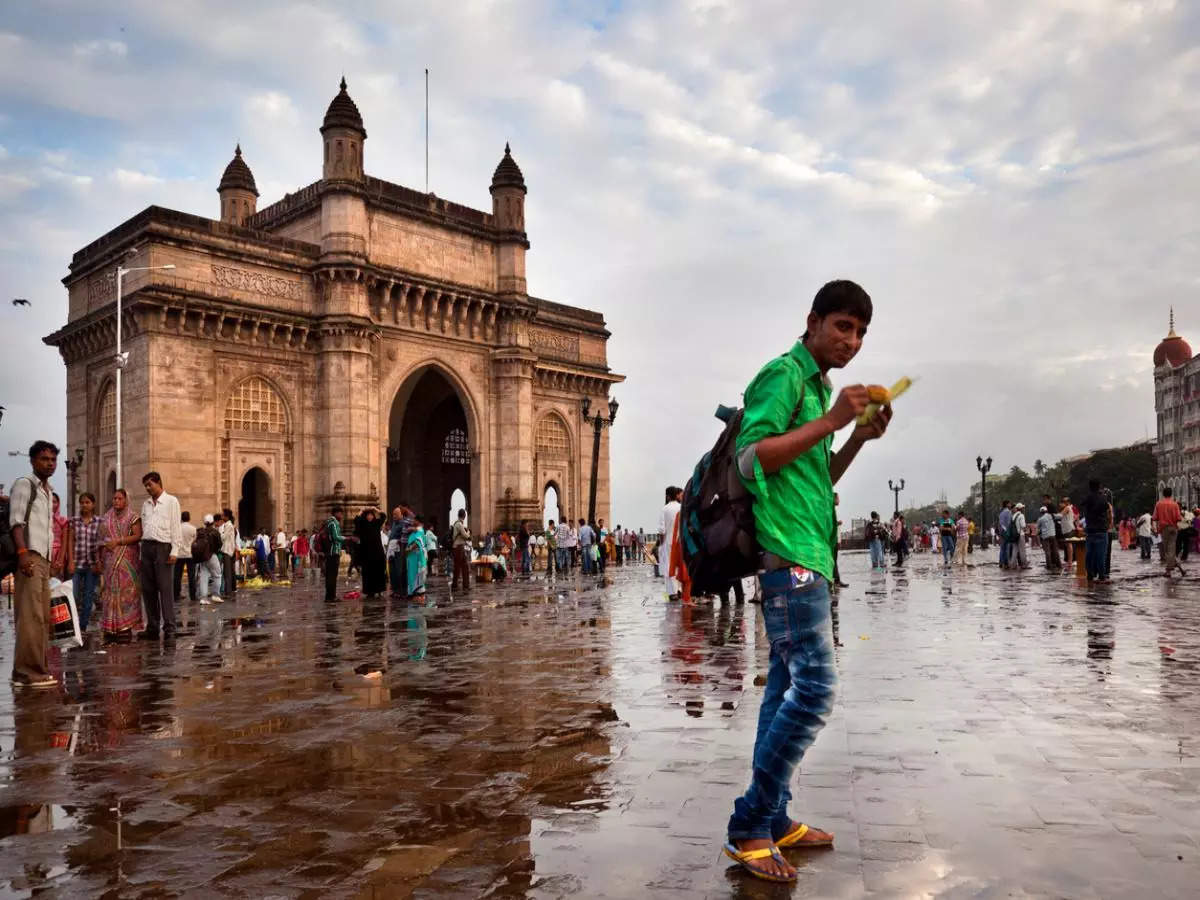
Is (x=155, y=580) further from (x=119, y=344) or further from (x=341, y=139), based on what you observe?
(x=341, y=139)

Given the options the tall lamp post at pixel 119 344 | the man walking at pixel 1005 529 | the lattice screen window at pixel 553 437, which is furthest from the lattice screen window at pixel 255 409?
the man walking at pixel 1005 529

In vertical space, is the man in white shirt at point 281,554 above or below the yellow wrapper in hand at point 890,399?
below

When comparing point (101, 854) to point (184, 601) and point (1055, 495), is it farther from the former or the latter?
point (1055, 495)

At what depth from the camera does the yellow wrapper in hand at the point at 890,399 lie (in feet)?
11.1

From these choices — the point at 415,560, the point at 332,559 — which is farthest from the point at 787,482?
the point at 332,559

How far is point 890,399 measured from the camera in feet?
11.0

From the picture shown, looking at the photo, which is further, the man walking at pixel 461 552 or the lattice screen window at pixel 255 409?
the lattice screen window at pixel 255 409

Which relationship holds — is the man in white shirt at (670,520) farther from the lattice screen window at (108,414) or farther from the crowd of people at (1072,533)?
the lattice screen window at (108,414)

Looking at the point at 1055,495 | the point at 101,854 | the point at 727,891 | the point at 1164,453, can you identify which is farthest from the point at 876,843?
the point at 1164,453

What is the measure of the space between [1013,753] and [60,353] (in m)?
35.8

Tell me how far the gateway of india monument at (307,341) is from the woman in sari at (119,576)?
18729 mm

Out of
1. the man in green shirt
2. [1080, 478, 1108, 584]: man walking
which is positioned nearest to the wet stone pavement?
the man in green shirt

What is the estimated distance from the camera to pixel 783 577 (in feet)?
11.1

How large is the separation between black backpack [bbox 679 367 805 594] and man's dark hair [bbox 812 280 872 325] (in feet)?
1.06
